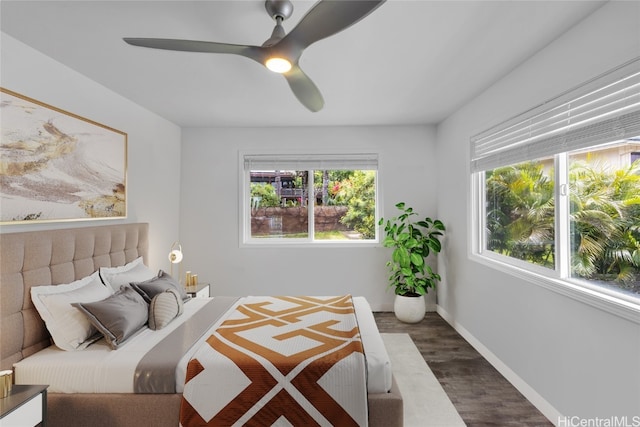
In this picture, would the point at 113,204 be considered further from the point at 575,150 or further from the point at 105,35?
the point at 575,150

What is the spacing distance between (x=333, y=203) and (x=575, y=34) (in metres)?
2.99

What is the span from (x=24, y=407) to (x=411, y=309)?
11.0 ft

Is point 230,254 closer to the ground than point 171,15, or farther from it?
closer to the ground

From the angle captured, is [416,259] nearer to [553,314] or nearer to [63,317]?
[553,314]

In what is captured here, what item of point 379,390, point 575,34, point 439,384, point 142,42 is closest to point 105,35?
point 142,42

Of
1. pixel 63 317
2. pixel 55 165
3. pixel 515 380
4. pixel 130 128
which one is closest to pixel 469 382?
pixel 515 380

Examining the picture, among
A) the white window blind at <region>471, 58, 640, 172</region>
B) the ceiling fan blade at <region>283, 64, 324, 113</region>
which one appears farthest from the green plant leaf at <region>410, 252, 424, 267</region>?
the ceiling fan blade at <region>283, 64, 324, 113</region>

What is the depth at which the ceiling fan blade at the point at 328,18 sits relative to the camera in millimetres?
1281

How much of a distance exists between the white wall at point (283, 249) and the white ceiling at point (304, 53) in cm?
80

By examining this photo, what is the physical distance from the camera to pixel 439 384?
2.52m

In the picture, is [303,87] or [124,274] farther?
[124,274]

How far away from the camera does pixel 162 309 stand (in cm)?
232

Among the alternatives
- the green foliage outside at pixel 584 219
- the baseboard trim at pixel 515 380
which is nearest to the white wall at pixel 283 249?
the baseboard trim at pixel 515 380

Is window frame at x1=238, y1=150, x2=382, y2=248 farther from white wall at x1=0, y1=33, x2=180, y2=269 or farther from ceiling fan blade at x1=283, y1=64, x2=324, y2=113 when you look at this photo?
ceiling fan blade at x1=283, y1=64, x2=324, y2=113
